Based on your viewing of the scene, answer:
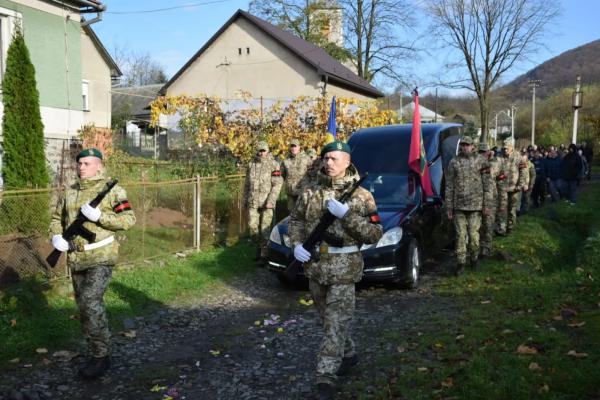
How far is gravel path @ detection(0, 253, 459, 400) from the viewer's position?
14.6 ft

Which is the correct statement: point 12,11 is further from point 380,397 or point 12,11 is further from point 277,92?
point 277,92

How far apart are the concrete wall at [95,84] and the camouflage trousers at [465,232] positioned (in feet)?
91.2

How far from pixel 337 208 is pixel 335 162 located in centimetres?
44

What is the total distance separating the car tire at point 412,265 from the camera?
7238 millimetres

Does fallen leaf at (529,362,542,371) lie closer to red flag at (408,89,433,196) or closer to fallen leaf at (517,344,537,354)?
fallen leaf at (517,344,537,354)

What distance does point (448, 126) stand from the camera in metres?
10.1

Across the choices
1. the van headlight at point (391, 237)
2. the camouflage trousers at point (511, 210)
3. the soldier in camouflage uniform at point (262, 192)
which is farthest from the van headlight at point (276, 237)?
the camouflage trousers at point (511, 210)

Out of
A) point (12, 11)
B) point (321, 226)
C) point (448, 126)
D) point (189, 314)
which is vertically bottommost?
point (189, 314)

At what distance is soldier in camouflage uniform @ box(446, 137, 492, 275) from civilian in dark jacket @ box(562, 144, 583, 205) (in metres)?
8.95

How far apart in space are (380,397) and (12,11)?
12.1 metres

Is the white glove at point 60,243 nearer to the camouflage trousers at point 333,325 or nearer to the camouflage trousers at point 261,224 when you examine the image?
the camouflage trousers at point 333,325

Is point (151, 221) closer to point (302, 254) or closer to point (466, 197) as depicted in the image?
point (466, 197)

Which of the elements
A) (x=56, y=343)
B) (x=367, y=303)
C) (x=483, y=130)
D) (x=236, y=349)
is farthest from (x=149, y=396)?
(x=483, y=130)

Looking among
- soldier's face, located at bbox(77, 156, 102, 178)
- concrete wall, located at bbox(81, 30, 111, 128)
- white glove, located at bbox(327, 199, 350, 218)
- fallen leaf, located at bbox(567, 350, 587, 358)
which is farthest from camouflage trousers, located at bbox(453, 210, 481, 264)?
concrete wall, located at bbox(81, 30, 111, 128)
